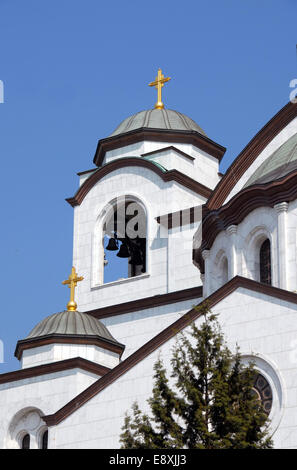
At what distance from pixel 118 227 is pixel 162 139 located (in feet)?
10.2

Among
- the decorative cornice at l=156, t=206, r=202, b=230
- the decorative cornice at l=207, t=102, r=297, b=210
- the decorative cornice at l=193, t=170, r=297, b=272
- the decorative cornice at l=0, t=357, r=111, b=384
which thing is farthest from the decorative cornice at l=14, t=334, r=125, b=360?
the decorative cornice at l=156, t=206, r=202, b=230

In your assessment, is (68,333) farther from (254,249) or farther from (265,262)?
(265,262)

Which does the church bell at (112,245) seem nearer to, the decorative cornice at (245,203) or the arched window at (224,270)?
the decorative cornice at (245,203)

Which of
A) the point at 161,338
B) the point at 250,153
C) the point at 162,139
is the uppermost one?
the point at 162,139

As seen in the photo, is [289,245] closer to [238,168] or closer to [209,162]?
[238,168]

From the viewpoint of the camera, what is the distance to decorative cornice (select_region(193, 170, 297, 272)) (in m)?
30.8

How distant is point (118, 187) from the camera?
4028cm

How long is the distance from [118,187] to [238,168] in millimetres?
6562

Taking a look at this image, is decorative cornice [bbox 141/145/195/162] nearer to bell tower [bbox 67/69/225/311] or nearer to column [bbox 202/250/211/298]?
bell tower [bbox 67/69/225/311]

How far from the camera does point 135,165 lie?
4006 cm

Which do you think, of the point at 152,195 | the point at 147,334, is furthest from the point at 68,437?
the point at 152,195

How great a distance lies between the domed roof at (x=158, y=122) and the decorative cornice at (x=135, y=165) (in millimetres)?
1219

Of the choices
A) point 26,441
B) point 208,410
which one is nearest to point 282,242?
point 26,441

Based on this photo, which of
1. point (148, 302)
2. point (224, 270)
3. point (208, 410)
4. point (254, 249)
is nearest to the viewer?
point (208, 410)
